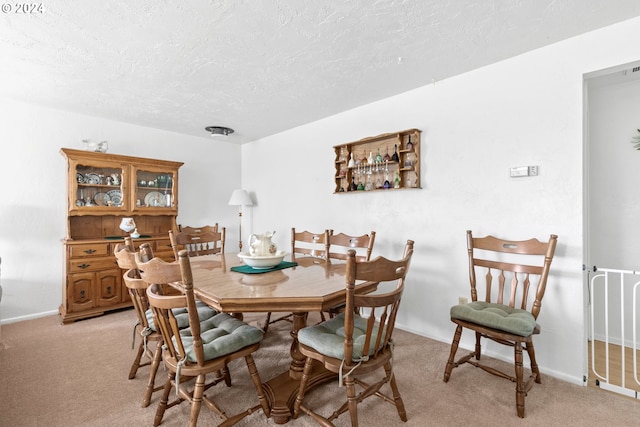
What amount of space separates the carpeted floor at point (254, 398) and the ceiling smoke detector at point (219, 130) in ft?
9.36

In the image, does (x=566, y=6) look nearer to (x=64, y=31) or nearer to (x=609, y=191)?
(x=609, y=191)

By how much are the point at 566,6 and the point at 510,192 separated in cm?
123

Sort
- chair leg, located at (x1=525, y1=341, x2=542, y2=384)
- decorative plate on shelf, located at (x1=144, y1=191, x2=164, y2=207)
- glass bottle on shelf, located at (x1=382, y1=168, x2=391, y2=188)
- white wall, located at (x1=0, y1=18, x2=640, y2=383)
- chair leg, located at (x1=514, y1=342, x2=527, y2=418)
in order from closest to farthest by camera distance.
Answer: chair leg, located at (x1=514, y1=342, x2=527, y2=418) < chair leg, located at (x1=525, y1=341, x2=542, y2=384) < white wall, located at (x1=0, y1=18, x2=640, y2=383) < glass bottle on shelf, located at (x1=382, y1=168, x2=391, y2=188) < decorative plate on shelf, located at (x1=144, y1=191, x2=164, y2=207)

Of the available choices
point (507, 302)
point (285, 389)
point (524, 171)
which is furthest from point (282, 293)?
point (524, 171)

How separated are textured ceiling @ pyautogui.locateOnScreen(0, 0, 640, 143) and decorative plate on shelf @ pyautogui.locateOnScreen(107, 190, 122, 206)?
1.05 meters

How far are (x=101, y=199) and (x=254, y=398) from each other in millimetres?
3168

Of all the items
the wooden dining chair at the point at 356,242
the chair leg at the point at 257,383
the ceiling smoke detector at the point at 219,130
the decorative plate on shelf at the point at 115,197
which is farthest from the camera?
the ceiling smoke detector at the point at 219,130

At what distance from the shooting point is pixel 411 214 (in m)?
3.00

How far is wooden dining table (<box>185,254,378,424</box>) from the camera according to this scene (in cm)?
148

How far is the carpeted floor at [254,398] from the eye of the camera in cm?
172

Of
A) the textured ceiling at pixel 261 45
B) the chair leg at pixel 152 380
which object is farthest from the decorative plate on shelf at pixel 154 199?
the chair leg at pixel 152 380

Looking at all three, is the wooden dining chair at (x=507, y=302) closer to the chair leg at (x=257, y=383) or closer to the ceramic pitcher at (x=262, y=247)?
the chair leg at (x=257, y=383)

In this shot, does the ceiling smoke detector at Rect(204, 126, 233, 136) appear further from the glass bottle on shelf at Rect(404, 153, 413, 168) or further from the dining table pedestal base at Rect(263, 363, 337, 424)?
the dining table pedestal base at Rect(263, 363, 337, 424)

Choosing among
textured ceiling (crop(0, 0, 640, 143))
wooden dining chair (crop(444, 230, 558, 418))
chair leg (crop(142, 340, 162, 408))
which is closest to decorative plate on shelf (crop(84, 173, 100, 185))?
textured ceiling (crop(0, 0, 640, 143))
